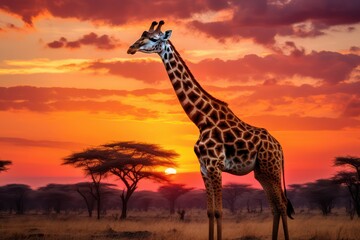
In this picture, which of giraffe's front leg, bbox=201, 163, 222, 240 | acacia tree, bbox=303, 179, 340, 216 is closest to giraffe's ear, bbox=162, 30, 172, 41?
giraffe's front leg, bbox=201, 163, 222, 240

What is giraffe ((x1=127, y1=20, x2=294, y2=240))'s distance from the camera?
10.9m

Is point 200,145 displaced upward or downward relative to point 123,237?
upward

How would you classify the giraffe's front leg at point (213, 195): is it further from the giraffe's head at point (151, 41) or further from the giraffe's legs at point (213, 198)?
the giraffe's head at point (151, 41)

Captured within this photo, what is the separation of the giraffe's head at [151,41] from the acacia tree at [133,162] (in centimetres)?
2785

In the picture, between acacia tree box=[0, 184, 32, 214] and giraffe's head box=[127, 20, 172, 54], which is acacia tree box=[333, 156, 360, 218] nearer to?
giraffe's head box=[127, 20, 172, 54]

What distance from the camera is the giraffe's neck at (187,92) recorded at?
37.3 feet

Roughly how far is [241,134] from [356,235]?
24.5 ft

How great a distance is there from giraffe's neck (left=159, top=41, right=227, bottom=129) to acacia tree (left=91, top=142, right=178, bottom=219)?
27418mm

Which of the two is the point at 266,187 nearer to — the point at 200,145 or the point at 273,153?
the point at 273,153

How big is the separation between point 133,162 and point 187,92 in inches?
1095

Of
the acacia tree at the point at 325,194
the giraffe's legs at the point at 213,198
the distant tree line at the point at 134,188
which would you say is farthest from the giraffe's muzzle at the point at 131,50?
the acacia tree at the point at 325,194

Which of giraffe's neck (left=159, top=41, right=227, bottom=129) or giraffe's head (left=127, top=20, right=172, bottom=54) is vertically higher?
giraffe's head (left=127, top=20, right=172, bottom=54)

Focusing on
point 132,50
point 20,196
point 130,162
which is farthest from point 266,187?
point 20,196

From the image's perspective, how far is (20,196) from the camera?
64.8 m
